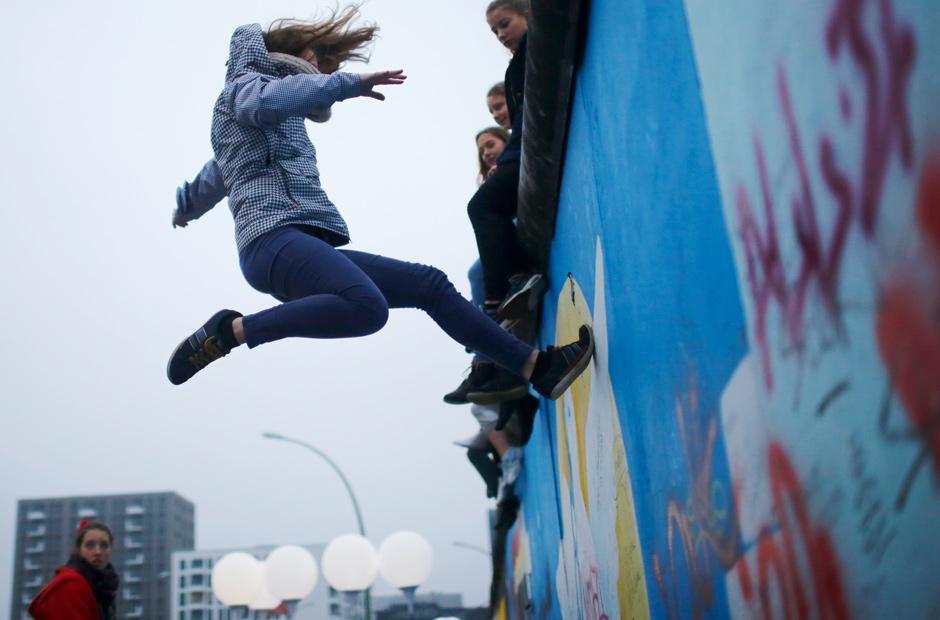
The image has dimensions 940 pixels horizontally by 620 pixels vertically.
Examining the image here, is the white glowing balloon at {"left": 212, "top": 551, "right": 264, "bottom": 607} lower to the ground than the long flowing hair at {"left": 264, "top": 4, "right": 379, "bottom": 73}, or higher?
lower

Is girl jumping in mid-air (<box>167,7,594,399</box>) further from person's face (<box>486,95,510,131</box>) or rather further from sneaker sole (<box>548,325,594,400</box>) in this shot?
person's face (<box>486,95,510,131</box>)

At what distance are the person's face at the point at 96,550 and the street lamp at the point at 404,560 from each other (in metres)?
5.74

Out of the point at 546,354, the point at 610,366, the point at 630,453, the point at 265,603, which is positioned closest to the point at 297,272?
the point at 546,354

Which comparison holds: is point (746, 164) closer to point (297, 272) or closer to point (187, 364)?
point (297, 272)

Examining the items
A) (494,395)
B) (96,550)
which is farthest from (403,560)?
(494,395)

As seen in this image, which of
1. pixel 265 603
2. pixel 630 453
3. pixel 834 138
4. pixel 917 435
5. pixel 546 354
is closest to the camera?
pixel 917 435

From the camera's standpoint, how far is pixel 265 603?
1313 cm

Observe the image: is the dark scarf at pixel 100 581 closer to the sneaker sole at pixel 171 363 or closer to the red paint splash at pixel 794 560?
the sneaker sole at pixel 171 363

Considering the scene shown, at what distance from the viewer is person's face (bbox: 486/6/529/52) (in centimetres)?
505

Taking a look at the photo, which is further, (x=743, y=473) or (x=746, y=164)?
(x=743, y=473)

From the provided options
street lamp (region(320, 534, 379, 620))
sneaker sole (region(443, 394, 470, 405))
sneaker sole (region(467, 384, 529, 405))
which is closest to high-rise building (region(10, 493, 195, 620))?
street lamp (region(320, 534, 379, 620))

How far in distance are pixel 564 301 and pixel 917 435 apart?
332 cm

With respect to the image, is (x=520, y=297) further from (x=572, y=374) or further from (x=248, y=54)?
(x=248, y=54)

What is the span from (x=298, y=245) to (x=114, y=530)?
11479 cm
